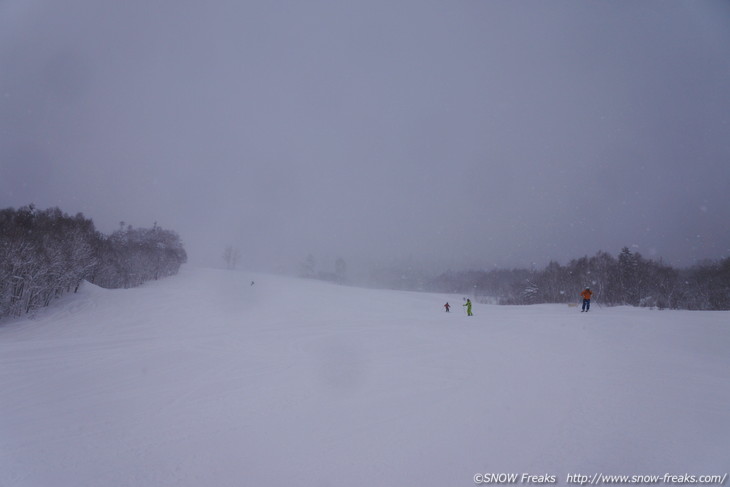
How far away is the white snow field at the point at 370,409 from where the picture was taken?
5.08m

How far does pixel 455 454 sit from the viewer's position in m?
5.40

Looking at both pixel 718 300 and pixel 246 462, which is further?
pixel 718 300

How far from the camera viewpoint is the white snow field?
5.08 metres

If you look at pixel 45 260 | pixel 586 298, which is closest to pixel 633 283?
pixel 586 298

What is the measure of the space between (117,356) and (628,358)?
20456 mm

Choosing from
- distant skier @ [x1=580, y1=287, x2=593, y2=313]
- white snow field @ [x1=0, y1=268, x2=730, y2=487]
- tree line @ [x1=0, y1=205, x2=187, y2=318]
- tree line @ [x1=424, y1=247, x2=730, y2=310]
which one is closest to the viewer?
white snow field @ [x1=0, y1=268, x2=730, y2=487]

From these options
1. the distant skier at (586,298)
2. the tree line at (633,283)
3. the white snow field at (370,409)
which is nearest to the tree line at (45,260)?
the white snow field at (370,409)

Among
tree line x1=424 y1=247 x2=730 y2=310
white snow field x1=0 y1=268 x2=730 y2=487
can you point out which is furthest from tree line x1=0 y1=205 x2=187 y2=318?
tree line x1=424 y1=247 x2=730 y2=310

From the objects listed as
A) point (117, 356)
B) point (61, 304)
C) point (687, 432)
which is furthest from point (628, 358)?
point (61, 304)

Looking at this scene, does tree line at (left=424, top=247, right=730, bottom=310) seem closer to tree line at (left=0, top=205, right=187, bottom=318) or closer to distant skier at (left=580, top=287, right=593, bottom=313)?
distant skier at (left=580, top=287, right=593, bottom=313)

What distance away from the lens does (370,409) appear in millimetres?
7398

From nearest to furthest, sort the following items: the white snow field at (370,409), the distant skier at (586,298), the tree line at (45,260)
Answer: the white snow field at (370,409) → the distant skier at (586,298) → the tree line at (45,260)

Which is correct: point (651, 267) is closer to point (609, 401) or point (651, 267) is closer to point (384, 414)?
point (609, 401)

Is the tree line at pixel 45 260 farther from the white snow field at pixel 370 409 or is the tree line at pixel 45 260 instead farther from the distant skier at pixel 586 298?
the distant skier at pixel 586 298
